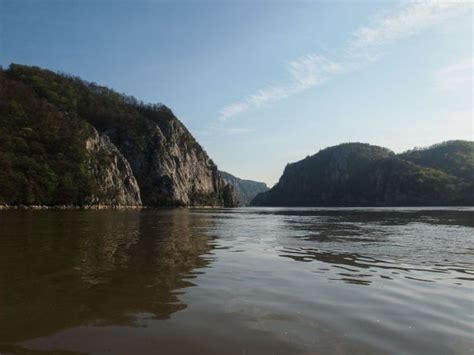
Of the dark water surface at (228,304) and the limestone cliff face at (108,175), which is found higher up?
the limestone cliff face at (108,175)

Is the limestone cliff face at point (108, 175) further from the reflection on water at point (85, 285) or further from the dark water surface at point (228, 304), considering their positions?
the dark water surface at point (228, 304)

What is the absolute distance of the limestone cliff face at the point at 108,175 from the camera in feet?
491

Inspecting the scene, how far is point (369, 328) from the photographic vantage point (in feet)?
25.3

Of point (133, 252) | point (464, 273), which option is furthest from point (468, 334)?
point (133, 252)

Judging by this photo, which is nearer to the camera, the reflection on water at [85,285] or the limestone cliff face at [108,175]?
the reflection on water at [85,285]

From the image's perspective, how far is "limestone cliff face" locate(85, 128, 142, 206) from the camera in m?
150

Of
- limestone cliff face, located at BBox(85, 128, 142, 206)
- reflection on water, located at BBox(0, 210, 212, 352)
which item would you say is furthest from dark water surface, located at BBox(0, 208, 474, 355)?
limestone cliff face, located at BBox(85, 128, 142, 206)

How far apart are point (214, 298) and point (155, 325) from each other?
266cm

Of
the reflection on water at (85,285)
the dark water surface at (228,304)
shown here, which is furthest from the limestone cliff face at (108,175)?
the dark water surface at (228,304)

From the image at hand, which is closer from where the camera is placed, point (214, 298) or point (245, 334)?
point (245, 334)

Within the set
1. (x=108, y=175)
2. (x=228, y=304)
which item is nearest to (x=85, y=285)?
(x=228, y=304)

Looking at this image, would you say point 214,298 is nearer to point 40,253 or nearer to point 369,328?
point 369,328

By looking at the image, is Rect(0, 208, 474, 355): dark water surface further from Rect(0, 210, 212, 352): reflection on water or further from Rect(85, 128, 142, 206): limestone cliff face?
Rect(85, 128, 142, 206): limestone cliff face

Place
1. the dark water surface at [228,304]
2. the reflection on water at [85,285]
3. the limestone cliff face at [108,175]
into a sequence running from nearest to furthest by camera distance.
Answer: the dark water surface at [228,304] < the reflection on water at [85,285] < the limestone cliff face at [108,175]
